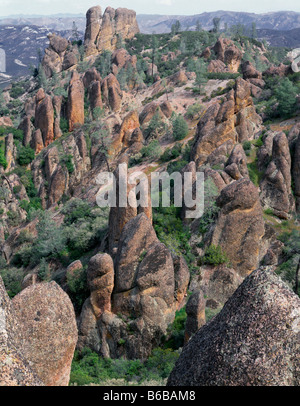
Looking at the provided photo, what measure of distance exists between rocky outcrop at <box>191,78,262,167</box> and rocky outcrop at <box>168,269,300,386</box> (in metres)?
37.1

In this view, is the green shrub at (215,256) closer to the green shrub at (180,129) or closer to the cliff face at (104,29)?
the green shrub at (180,129)

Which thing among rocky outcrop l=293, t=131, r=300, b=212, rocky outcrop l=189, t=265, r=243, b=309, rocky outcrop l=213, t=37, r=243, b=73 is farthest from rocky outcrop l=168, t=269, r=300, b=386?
rocky outcrop l=213, t=37, r=243, b=73

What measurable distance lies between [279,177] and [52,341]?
101 feet

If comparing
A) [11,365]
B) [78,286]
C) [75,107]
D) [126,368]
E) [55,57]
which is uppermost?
[55,57]

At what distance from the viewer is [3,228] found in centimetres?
5828

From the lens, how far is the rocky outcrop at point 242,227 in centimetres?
2898

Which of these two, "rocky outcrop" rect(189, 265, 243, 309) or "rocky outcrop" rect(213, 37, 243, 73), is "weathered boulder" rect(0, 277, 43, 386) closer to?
"rocky outcrop" rect(189, 265, 243, 309)

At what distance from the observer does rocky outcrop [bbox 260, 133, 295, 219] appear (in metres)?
35.7

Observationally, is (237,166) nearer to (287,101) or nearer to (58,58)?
(287,101)

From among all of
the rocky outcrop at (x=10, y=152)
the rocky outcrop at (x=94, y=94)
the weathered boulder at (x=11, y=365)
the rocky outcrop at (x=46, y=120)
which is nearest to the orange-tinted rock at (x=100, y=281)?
the weathered boulder at (x=11, y=365)

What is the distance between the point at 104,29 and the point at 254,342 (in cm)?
13435

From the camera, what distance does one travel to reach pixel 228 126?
47094 mm

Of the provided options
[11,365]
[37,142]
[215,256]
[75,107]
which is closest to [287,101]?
[215,256]
